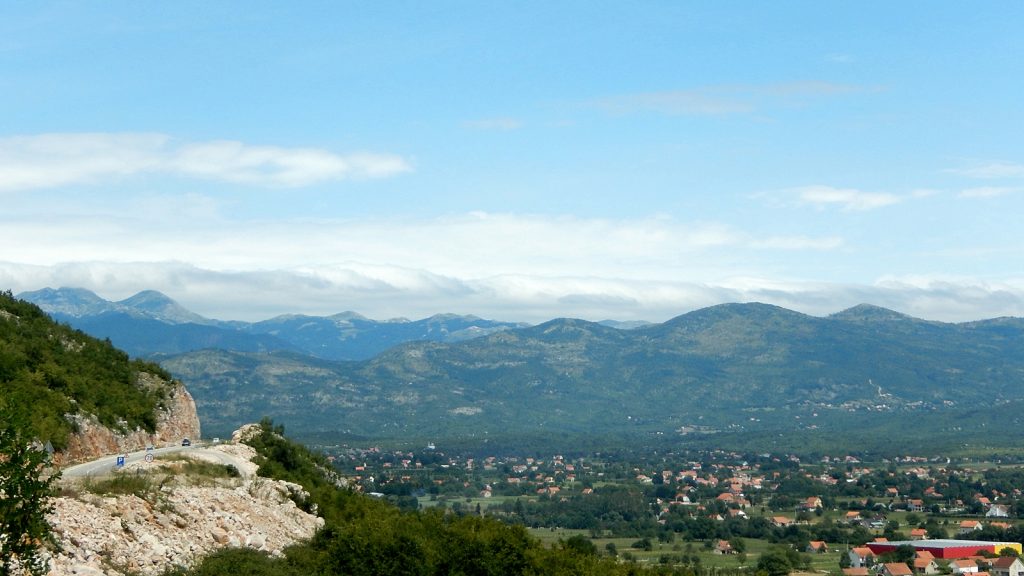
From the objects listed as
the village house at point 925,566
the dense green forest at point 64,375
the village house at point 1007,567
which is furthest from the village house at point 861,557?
the dense green forest at point 64,375

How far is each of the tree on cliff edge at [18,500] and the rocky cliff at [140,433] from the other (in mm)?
20007

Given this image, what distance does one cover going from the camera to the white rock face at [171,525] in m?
32.0

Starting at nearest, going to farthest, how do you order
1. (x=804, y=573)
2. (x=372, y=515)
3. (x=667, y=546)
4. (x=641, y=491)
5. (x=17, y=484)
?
(x=17, y=484) < (x=372, y=515) < (x=804, y=573) < (x=667, y=546) < (x=641, y=491)

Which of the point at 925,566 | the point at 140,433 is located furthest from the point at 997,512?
the point at 140,433

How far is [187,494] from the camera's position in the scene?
41.1 m

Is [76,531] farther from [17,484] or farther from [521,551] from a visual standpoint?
[521,551]

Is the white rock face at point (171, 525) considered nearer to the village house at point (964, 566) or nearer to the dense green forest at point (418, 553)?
the dense green forest at point (418, 553)

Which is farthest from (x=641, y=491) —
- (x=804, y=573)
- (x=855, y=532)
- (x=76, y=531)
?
(x=76, y=531)

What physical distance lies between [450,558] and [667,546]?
93290 mm

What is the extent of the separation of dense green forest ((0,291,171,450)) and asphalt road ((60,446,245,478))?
2.61 meters

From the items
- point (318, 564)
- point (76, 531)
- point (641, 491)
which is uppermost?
point (76, 531)

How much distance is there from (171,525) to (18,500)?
11580 mm

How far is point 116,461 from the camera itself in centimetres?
4506

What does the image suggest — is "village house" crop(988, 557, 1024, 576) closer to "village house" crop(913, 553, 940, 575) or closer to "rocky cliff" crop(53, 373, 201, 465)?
"village house" crop(913, 553, 940, 575)
